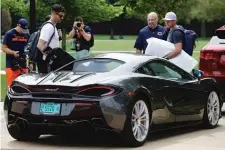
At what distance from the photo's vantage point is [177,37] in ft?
37.0

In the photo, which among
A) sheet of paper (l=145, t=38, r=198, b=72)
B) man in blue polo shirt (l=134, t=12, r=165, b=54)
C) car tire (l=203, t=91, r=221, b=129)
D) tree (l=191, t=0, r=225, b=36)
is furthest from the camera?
tree (l=191, t=0, r=225, b=36)

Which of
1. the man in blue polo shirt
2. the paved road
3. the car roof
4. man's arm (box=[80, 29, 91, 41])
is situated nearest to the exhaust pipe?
the paved road

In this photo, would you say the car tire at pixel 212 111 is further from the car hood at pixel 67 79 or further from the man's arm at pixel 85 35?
the man's arm at pixel 85 35

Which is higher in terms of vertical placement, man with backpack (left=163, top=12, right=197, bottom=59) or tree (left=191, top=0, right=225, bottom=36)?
man with backpack (left=163, top=12, right=197, bottom=59)

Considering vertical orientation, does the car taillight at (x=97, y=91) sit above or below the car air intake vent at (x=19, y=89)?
above

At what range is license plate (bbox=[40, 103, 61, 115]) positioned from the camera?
25.8 feet

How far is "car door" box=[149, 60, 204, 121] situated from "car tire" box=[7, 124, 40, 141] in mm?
1813

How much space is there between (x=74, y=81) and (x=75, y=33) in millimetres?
6282

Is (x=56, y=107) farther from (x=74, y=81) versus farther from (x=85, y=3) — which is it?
(x=85, y=3)

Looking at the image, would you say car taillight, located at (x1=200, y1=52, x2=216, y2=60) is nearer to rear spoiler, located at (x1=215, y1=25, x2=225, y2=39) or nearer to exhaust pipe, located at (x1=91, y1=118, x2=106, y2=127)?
rear spoiler, located at (x1=215, y1=25, x2=225, y2=39)

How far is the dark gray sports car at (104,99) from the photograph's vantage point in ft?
25.6

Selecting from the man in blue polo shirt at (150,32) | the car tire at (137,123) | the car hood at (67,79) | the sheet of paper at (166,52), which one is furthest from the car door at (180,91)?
the man in blue polo shirt at (150,32)

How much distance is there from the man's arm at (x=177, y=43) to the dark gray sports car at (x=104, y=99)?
1831 millimetres

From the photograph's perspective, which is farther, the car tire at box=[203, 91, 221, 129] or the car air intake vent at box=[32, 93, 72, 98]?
the car tire at box=[203, 91, 221, 129]
